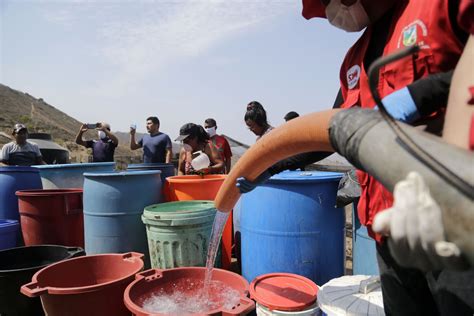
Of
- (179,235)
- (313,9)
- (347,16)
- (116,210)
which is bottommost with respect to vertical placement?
(179,235)

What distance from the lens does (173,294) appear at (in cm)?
202

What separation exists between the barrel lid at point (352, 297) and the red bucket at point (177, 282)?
1.30 feet

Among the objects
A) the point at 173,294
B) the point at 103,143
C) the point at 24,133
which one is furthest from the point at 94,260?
the point at 24,133

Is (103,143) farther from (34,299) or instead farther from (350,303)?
(350,303)

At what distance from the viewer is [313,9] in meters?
1.31

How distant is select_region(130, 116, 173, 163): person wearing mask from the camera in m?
4.88

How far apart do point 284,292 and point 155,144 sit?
358 cm

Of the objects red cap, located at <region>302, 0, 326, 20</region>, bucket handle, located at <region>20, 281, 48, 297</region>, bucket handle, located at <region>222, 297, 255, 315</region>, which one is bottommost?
bucket handle, located at <region>222, 297, 255, 315</region>

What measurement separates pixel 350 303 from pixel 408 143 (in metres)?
1.25

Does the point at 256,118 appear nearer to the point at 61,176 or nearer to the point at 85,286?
the point at 61,176

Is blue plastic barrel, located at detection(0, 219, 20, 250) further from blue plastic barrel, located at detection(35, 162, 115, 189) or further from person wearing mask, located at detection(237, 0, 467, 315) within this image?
person wearing mask, located at detection(237, 0, 467, 315)

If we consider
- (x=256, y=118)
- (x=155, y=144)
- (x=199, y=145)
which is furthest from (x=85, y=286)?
(x=155, y=144)

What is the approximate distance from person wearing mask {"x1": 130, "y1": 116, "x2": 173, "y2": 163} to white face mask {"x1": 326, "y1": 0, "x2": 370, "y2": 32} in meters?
4.05

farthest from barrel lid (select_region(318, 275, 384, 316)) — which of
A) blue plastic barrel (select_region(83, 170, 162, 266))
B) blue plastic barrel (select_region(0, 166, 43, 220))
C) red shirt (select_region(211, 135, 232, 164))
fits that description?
blue plastic barrel (select_region(0, 166, 43, 220))
